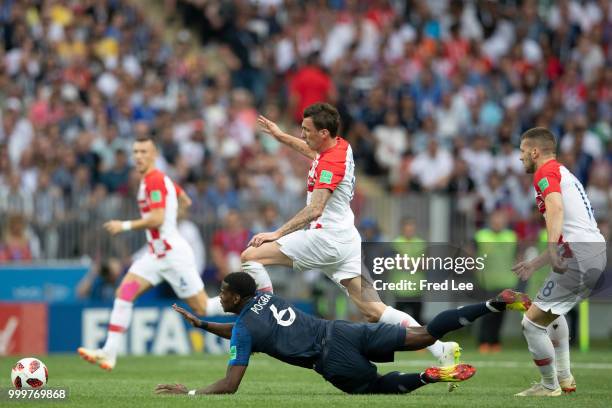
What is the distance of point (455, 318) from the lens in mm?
11352

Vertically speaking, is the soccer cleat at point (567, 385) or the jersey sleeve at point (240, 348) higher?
the jersey sleeve at point (240, 348)

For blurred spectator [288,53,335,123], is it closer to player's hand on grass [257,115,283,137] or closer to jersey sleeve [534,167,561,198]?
player's hand on grass [257,115,283,137]

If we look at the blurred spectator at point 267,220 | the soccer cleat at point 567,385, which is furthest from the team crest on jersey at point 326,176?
the blurred spectator at point 267,220

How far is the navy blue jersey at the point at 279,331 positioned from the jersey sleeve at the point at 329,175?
1502 millimetres

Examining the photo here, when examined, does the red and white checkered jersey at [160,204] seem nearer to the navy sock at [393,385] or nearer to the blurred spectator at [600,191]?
the navy sock at [393,385]

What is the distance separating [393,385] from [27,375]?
3332 millimetres

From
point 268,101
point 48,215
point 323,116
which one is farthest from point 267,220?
point 323,116

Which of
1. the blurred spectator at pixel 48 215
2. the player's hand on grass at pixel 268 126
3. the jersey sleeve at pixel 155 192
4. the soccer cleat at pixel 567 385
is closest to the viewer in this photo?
the soccer cleat at pixel 567 385

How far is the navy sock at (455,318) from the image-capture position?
36.8 ft

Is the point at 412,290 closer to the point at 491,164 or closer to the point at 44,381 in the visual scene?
the point at 44,381

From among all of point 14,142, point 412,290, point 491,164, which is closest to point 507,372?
point 412,290

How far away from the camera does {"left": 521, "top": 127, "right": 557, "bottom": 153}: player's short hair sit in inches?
483

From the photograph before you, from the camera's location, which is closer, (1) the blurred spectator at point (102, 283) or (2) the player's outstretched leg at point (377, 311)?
(2) the player's outstretched leg at point (377, 311)

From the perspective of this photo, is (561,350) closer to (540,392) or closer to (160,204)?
(540,392)
